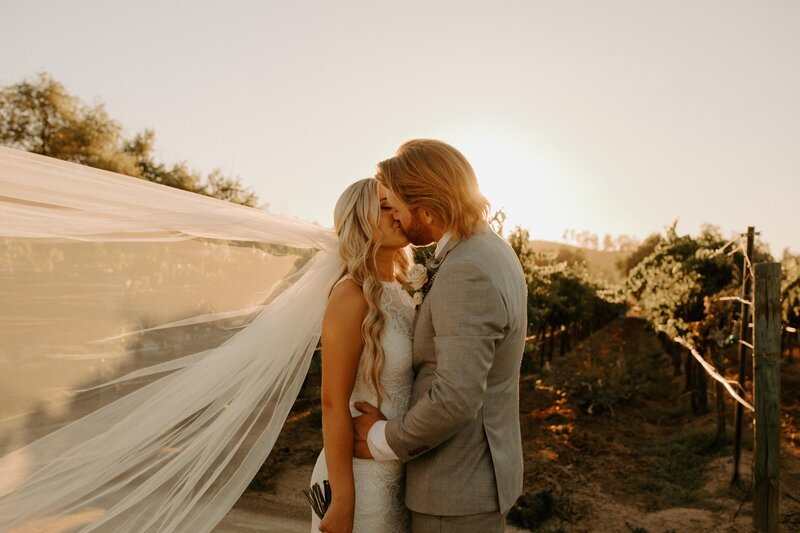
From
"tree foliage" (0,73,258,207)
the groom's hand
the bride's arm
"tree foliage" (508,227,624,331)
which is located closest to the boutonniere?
the bride's arm

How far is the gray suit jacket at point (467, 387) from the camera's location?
2.26 meters

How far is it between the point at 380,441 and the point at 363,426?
15 centimetres

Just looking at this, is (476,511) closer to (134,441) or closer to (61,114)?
(134,441)

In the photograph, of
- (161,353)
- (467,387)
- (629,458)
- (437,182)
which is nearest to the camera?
(467,387)

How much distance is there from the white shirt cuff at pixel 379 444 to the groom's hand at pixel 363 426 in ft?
0.19

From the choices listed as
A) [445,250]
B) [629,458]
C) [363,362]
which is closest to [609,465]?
[629,458]

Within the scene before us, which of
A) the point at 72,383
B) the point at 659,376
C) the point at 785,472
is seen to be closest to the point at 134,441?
the point at 72,383

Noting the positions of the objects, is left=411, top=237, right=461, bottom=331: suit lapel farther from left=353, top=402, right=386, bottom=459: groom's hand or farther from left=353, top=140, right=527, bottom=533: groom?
left=353, top=402, right=386, bottom=459: groom's hand

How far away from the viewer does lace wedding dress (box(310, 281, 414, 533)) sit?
2.62 m

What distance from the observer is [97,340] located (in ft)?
8.57

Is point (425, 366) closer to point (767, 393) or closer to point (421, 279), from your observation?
point (421, 279)

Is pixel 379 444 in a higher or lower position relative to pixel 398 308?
lower

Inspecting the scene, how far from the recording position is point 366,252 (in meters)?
2.70

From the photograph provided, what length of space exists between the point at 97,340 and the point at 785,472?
1009cm
